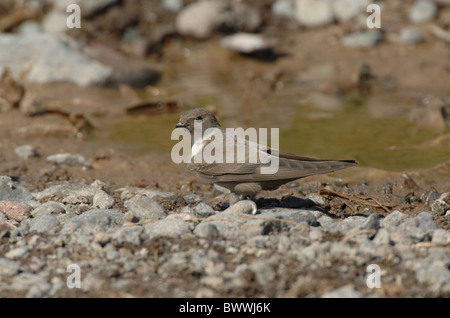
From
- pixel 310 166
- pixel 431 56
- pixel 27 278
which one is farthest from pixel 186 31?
pixel 27 278

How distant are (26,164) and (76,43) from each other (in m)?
5.56

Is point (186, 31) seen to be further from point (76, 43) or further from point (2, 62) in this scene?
point (2, 62)

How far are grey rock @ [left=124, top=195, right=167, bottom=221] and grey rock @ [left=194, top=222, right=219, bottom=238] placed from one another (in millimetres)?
606

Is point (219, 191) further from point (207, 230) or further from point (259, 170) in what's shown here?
point (207, 230)

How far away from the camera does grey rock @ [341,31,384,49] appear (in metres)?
13.2

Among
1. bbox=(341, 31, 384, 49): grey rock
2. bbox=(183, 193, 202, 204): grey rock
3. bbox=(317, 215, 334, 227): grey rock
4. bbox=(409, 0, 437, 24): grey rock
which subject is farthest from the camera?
bbox=(409, 0, 437, 24): grey rock

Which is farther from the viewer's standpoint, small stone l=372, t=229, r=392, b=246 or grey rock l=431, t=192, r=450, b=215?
grey rock l=431, t=192, r=450, b=215

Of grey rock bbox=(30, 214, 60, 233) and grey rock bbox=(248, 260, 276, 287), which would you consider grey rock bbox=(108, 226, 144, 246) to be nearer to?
grey rock bbox=(30, 214, 60, 233)

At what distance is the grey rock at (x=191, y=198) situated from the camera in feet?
20.4

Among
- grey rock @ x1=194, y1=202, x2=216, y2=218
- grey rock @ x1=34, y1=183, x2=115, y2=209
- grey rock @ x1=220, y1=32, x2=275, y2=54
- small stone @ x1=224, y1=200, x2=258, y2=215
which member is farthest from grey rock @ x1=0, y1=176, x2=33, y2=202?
grey rock @ x1=220, y1=32, x2=275, y2=54

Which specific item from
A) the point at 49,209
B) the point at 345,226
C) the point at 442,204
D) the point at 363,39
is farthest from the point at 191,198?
the point at 363,39

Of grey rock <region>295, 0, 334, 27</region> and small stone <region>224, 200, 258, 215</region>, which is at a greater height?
grey rock <region>295, 0, 334, 27</region>

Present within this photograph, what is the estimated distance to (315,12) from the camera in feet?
46.2

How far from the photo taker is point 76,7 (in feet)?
46.3
